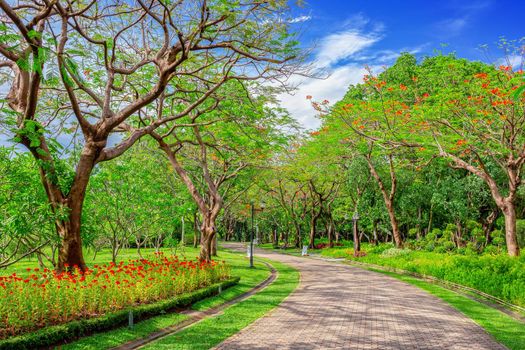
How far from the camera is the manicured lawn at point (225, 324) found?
8.25 meters

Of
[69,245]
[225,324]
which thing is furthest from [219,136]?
[225,324]

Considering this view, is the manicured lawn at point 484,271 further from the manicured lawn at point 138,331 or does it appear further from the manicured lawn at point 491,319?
the manicured lawn at point 138,331

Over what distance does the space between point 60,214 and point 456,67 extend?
1736cm

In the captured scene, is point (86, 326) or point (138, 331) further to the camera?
point (138, 331)

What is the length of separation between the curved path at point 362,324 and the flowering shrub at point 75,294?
3.06m

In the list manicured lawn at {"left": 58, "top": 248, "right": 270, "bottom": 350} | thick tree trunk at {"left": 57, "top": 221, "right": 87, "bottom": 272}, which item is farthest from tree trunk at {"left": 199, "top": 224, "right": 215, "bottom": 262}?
thick tree trunk at {"left": 57, "top": 221, "right": 87, "bottom": 272}

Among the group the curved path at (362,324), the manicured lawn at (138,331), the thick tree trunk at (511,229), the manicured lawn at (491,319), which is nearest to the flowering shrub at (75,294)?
the manicured lawn at (138,331)

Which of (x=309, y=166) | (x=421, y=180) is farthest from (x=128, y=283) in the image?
(x=421, y=180)

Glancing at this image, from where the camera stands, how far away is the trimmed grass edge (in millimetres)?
7047

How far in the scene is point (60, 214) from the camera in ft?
34.7

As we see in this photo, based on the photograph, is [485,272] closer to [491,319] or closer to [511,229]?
[511,229]

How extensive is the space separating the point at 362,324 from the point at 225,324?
3.28m

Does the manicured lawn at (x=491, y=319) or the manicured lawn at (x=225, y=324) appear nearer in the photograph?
the manicured lawn at (x=225, y=324)

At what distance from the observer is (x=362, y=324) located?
1001 centimetres
